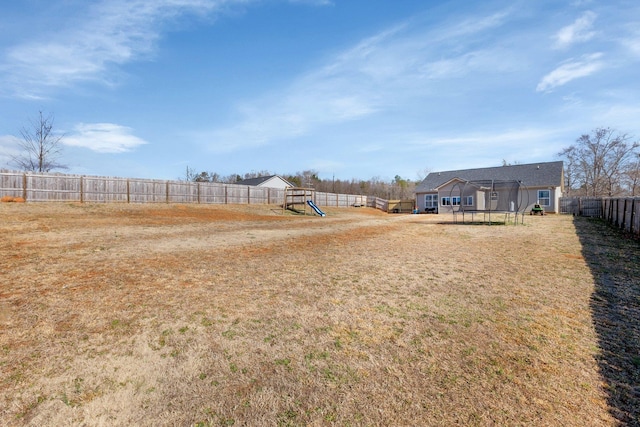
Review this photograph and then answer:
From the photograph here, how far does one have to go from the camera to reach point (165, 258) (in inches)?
258

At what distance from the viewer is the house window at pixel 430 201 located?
3185 centimetres

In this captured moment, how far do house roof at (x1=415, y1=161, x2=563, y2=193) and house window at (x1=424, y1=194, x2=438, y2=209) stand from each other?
706mm

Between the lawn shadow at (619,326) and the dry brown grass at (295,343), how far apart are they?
0.31ft

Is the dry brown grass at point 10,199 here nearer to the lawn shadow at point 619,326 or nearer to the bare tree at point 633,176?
the lawn shadow at point 619,326

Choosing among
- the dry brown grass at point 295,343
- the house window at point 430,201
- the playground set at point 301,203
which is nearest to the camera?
the dry brown grass at point 295,343

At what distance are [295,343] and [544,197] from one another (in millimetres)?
30060

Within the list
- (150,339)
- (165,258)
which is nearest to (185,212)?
(165,258)

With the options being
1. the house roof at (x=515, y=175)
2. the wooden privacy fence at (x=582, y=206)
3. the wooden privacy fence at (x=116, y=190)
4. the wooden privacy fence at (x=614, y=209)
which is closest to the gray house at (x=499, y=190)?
the house roof at (x=515, y=175)

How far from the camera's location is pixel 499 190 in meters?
25.5

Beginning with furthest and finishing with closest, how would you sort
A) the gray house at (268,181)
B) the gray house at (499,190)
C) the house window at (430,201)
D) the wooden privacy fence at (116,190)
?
the gray house at (268,181)
the house window at (430,201)
the gray house at (499,190)
the wooden privacy fence at (116,190)

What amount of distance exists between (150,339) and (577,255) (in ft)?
29.3

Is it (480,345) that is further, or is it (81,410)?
(480,345)

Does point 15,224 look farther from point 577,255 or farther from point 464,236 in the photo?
point 577,255

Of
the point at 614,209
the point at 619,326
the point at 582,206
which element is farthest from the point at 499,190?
the point at 619,326
